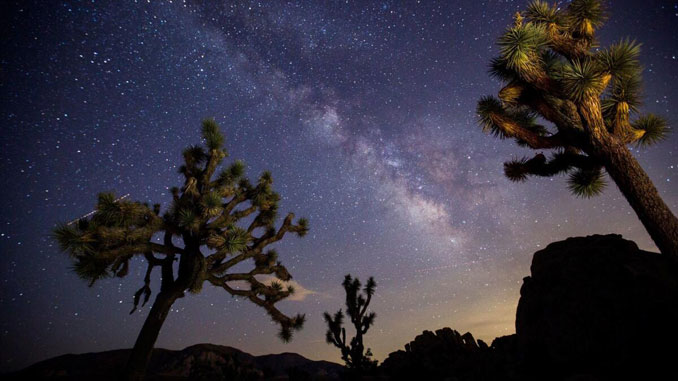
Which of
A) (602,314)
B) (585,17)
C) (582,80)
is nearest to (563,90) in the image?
(582,80)

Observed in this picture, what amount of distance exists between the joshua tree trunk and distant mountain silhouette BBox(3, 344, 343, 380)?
7724mm

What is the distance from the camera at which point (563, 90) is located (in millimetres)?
6500

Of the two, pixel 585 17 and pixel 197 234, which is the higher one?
pixel 585 17

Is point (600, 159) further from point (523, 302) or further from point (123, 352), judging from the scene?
point (123, 352)

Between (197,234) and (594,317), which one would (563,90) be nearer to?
(594,317)

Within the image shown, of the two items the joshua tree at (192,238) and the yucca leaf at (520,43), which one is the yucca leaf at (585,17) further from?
the joshua tree at (192,238)

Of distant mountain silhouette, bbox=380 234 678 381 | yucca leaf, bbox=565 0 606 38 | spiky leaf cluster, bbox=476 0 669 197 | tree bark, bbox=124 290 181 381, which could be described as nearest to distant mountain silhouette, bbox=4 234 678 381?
distant mountain silhouette, bbox=380 234 678 381

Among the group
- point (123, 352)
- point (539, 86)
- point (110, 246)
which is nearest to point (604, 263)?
point (539, 86)

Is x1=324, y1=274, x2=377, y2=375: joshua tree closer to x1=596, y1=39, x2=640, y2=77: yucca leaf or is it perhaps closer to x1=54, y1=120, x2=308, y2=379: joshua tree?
x1=54, y1=120, x2=308, y2=379: joshua tree

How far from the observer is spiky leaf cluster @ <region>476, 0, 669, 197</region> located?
6.29 metres

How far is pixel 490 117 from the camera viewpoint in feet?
24.6

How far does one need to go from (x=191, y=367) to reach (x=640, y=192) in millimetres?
10572

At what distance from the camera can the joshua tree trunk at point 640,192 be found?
17.3ft

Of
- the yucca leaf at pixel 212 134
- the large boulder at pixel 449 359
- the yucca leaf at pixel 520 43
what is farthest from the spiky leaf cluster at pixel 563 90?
the yucca leaf at pixel 212 134
